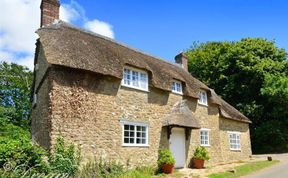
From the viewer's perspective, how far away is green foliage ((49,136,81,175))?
512 inches

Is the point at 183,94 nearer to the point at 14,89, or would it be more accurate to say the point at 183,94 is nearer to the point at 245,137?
the point at 245,137

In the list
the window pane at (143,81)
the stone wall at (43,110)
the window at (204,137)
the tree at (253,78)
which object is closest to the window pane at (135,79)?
the window pane at (143,81)

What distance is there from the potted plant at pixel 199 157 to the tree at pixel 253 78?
54.6 ft

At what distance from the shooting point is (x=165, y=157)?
1805cm

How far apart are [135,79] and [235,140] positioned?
539 inches

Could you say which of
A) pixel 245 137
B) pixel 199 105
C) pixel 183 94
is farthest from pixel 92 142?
pixel 245 137

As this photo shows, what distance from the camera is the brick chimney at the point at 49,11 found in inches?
A: 691

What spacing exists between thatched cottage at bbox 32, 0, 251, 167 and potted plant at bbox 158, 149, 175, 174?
36 cm

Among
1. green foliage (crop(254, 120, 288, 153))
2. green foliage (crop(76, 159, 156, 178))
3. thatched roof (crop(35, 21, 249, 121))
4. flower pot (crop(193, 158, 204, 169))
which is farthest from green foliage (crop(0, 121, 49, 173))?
green foliage (crop(254, 120, 288, 153))

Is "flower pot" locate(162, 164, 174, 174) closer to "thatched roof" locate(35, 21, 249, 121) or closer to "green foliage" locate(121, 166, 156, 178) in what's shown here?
"green foliage" locate(121, 166, 156, 178)

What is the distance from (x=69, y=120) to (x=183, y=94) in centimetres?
947

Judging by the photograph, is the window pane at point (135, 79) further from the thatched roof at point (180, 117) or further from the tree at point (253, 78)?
the tree at point (253, 78)

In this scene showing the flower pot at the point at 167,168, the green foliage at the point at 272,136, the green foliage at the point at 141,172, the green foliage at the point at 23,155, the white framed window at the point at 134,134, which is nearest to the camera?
the green foliage at the point at 23,155

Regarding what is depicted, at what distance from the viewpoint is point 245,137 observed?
93.8 ft
